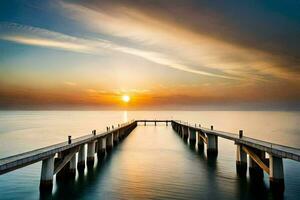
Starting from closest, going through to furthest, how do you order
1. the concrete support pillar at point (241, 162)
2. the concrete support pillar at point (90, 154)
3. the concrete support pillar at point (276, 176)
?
the concrete support pillar at point (276, 176), the concrete support pillar at point (241, 162), the concrete support pillar at point (90, 154)

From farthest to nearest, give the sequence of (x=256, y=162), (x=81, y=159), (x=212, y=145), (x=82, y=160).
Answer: (x=212, y=145) → (x=82, y=160) → (x=81, y=159) → (x=256, y=162)

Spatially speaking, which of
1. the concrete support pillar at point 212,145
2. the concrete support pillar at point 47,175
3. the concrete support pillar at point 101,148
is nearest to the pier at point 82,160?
the concrete support pillar at point 47,175

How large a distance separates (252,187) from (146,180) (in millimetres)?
9899

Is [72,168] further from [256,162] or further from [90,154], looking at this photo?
[256,162]

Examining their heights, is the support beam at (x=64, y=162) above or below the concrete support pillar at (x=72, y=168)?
above

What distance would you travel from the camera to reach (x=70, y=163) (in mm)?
26516

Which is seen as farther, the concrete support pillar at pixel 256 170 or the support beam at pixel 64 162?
the concrete support pillar at pixel 256 170

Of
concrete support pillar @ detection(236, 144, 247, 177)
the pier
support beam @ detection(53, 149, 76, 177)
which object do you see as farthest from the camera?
concrete support pillar @ detection(236, 144, 247, 177)

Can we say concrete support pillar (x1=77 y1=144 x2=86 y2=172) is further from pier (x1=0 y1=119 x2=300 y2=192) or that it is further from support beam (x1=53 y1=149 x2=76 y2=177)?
support beam (x1=53 y1=149 x2=76 y2=177)

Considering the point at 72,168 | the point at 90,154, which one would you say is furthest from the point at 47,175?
the point at 90,154

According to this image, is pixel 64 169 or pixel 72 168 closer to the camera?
pixel 64 169

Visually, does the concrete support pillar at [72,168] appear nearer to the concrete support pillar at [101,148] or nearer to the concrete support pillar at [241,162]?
the concrete support pillar at [101,148]

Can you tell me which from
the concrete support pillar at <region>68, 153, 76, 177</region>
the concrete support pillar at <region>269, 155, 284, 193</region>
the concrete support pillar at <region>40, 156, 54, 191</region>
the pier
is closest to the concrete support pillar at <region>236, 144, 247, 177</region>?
the pier

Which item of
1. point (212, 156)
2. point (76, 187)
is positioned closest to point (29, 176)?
point (76, 187)
